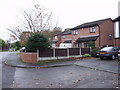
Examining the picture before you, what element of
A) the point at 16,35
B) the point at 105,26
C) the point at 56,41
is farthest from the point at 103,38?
the point at 56,41

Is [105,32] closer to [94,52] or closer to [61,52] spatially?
[94,52]

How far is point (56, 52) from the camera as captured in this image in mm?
15953

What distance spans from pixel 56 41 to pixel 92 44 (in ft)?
70.3

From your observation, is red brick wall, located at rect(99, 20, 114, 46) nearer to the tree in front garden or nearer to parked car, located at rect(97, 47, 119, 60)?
parked car, located at rect(97, 47, 119, 60)

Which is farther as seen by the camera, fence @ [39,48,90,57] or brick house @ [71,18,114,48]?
brick house @ [71,18,114,48]

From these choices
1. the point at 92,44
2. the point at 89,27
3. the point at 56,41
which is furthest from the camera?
the point at 56,41

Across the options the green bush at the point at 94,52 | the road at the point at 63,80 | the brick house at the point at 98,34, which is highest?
the brick house at the point at 98,34

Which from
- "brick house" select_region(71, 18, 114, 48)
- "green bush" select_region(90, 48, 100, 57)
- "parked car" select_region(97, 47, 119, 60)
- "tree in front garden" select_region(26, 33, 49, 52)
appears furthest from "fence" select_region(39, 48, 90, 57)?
"brick house" select_region(71, 18, 114, 48)

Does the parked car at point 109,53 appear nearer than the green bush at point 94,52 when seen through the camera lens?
Yes

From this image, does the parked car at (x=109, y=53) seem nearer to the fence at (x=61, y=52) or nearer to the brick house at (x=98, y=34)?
the fence at (x=61, y=52)

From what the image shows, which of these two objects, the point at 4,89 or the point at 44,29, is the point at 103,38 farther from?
the point at 4,89

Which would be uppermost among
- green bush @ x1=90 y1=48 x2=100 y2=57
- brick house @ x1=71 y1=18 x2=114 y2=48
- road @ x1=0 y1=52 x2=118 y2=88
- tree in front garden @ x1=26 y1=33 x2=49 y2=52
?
brick house @ x1=71 y1=18 x2=114 y2=48

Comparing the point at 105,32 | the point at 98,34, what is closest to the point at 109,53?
the point at 98,34

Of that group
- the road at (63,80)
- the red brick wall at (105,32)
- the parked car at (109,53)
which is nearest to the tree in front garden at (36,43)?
the road at (63,80)
